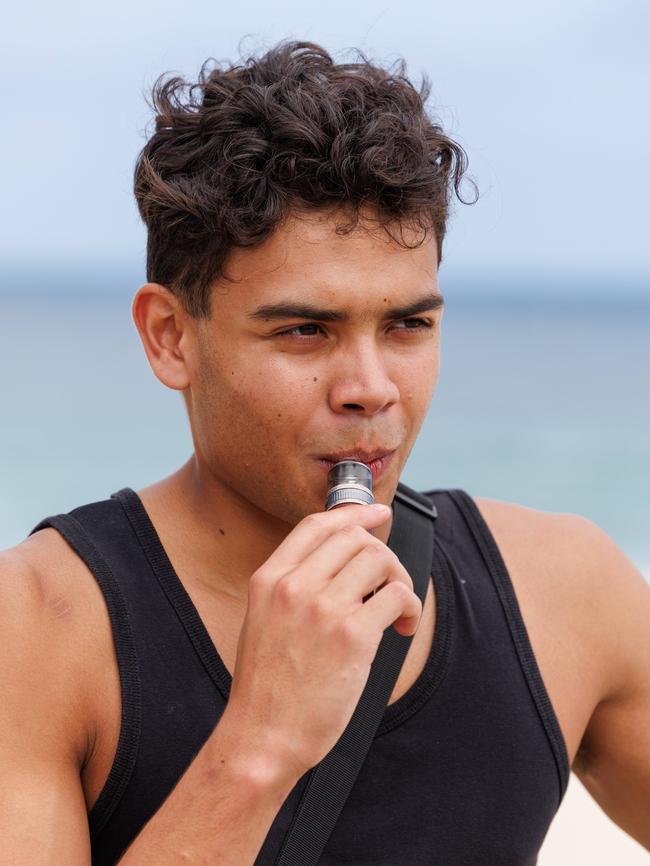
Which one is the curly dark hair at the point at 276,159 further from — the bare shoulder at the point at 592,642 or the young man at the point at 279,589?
the bare shoulder at the point at 592,642

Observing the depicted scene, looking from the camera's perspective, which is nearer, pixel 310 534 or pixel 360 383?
pixel 310 534

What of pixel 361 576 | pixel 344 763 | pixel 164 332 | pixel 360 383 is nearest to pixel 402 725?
pixel 344 763

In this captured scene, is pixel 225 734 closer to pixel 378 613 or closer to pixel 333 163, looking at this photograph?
pixel 378 613

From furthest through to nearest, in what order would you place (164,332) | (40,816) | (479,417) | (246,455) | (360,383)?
(479,417) → (164,332) → (246,455) → (360,383) → (40,816)

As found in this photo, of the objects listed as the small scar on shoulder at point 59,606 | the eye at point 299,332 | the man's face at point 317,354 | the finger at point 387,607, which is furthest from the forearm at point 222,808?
the eye at point 299,332

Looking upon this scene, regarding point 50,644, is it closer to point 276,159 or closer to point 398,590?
point 398,590

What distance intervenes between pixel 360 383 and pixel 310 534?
36 centimetres

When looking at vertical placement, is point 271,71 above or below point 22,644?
above

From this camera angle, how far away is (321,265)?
255 cm

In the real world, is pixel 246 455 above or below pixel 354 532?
above

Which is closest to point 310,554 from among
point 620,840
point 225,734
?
point 225,734

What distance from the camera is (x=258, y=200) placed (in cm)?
258

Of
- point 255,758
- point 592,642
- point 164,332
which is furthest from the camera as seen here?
point 592,642

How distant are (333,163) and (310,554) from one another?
0.77 meters
